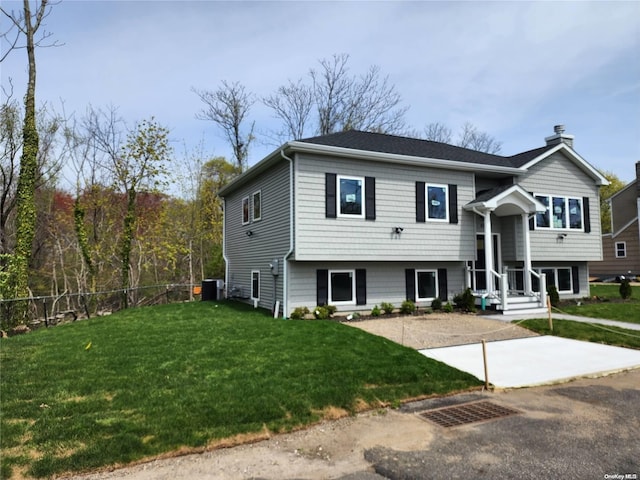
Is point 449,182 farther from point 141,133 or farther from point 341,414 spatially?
point 141,133

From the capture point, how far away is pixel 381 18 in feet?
37.0

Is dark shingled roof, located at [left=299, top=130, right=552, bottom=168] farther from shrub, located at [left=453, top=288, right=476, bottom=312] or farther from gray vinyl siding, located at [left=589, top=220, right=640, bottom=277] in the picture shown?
gray vinyl siding, located at [left=589, top=220, right=640, bottom=277]

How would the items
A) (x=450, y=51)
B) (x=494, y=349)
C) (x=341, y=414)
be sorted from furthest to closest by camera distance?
(x=450, y=51), (x=494, y=349), (x=341, y=414)

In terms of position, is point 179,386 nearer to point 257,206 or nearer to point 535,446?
point 535,446

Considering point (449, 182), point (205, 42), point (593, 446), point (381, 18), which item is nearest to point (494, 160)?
point (449, 182)

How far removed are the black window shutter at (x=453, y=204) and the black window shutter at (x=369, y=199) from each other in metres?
3.07

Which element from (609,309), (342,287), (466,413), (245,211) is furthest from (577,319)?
(245,211)

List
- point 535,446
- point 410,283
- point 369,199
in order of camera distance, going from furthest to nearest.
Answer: point 410,283 < point 369,199 < point 535,446

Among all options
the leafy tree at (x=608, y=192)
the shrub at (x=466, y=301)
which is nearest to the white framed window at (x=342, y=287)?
the shrub at (x=466, y=301)

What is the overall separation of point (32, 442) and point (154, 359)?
9.73ft

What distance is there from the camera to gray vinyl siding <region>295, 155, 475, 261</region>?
39.2 ft

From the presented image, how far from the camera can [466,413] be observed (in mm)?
5234

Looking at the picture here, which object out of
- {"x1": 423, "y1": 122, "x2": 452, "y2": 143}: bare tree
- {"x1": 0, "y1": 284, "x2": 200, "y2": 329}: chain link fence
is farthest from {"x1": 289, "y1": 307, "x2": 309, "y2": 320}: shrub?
{"x1": 423, "y1": 122, "x2": 452, "y2": 143}: bare tree

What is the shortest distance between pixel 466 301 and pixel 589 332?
3.88m
